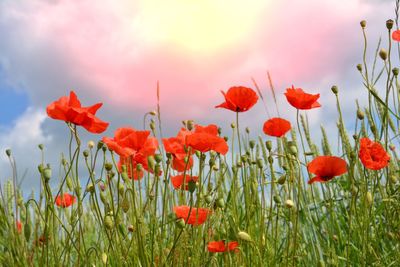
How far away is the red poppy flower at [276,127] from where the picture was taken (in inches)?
89.4

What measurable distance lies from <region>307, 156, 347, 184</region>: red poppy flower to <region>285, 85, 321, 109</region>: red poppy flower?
0.95ft

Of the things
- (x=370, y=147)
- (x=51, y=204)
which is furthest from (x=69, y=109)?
(x=370, y=147)

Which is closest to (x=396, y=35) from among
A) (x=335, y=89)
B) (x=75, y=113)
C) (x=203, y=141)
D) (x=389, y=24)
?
(x=389, y=24)

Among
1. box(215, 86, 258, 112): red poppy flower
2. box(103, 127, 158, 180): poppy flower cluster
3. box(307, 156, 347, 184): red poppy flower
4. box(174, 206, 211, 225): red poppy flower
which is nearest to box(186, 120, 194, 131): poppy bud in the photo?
box(215, 86, 258, 112): red poppy flower

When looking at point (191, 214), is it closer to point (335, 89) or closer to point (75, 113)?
point (75, 113)

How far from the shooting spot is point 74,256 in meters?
3.83

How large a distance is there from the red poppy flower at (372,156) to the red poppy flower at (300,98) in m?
0.35

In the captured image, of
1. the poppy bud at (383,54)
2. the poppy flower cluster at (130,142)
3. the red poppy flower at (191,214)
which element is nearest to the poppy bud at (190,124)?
the poppy flower cluster at (130,142)

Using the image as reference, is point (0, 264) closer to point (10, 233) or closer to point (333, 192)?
point (10, 233)

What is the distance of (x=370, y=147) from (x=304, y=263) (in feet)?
2.65

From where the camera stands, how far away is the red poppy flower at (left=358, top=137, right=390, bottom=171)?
1891 mm

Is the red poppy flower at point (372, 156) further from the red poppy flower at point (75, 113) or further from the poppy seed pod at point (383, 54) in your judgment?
the red poppy flower at point (75, 113)

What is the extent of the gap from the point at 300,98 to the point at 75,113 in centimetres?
89

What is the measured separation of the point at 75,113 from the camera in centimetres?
188
